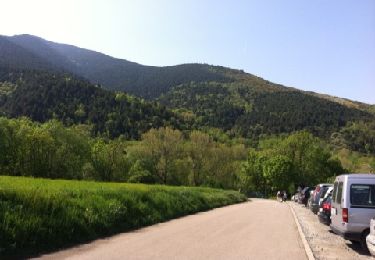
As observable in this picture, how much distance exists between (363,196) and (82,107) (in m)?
132

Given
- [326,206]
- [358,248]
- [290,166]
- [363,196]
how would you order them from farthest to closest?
[290,166]
[326,206]
[358,248]
[363,196]

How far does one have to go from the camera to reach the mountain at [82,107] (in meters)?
134

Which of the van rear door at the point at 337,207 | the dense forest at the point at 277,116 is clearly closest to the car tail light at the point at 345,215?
the van rear door at the point at 337,207

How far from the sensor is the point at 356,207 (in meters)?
13.3

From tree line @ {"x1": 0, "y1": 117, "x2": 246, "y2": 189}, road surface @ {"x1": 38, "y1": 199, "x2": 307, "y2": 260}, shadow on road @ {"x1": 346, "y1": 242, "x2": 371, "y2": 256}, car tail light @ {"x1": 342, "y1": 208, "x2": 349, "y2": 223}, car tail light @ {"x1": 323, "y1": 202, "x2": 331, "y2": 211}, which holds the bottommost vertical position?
tree line @ {"x1": 0, "y1": 117, "x2": 246, "y2": 189}

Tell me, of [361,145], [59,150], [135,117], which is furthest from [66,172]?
[361,145]

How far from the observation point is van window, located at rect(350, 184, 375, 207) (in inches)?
525

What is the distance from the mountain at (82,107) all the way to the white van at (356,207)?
118m

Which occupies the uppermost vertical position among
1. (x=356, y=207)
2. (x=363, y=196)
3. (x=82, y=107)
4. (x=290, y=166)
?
(x=363, y=196)

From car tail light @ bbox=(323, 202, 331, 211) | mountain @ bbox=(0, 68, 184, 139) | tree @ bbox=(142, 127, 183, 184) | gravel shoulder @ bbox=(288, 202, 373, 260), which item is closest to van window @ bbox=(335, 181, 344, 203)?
gravel shoulder @ bbox=(288, 202, 373, 260)

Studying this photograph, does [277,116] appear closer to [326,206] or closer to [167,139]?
[167,139]

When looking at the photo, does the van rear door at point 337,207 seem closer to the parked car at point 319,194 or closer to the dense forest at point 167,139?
the parked car at point 319,194

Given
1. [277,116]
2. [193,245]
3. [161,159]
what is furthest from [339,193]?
[277,116]

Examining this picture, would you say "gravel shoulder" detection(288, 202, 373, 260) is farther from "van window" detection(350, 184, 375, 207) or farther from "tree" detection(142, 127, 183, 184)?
"tree" detection(142, 127, 183, 184)
